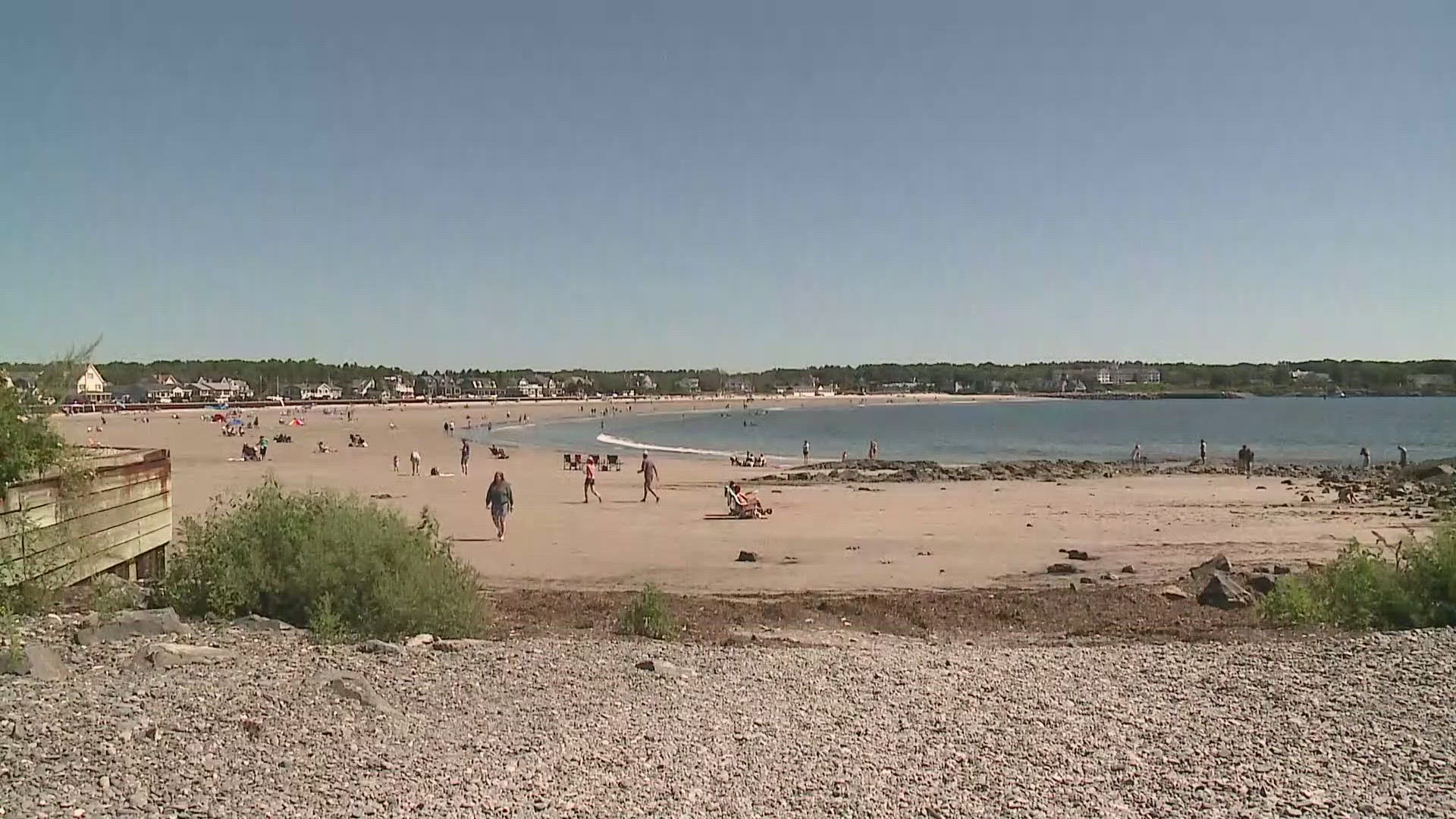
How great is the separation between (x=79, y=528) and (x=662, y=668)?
6229 mm

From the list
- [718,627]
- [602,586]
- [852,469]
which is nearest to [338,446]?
[852,469]

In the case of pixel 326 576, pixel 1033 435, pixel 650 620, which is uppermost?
pixel 326 576

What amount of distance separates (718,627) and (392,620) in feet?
11.1

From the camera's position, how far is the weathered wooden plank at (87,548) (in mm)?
8430

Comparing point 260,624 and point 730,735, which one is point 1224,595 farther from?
point 260,624

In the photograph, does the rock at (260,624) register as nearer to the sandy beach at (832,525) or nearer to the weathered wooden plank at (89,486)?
the weathered wooden plank at (89,486)

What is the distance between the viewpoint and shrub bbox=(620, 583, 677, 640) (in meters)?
9.43

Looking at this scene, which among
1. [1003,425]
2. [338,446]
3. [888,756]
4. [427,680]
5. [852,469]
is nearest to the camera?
[888,756]

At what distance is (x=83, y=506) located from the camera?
10008 mm

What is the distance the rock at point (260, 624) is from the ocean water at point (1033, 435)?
4594 centimetres

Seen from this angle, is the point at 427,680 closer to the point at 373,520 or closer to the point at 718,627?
the point at 373,520

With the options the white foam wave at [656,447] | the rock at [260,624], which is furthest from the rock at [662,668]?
the white foam wave at [656,447]

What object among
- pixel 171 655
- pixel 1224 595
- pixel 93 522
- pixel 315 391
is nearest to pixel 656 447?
pixel 1224 595

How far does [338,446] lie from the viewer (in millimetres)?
60219
